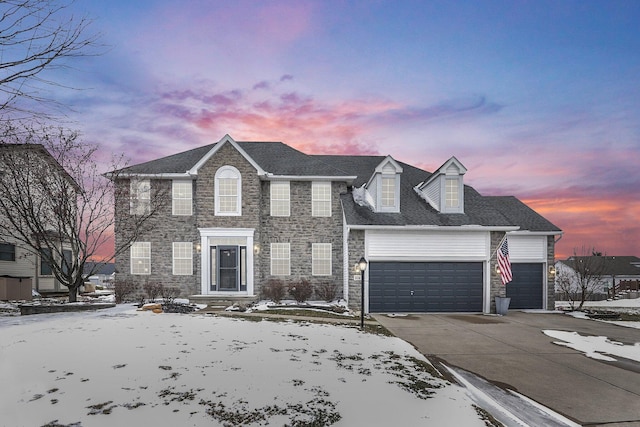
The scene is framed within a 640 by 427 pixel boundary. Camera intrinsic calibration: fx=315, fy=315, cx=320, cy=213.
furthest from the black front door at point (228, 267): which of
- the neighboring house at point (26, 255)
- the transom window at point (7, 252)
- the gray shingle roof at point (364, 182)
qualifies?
the transom window at point (7, 252)

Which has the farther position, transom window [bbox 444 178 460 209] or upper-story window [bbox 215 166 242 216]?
transom window [bbox 444 178 460 209]

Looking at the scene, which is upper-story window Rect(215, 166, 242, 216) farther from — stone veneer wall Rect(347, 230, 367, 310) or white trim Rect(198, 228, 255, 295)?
stone veneer wall Rect(347, 230, 367, 310)

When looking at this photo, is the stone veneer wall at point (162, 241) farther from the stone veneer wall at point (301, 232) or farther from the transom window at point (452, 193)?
the transom window at point (452, 193)

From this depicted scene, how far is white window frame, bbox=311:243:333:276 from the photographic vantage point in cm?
1677

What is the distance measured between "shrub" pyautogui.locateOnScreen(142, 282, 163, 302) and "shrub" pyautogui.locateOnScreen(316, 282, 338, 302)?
26.7 ft

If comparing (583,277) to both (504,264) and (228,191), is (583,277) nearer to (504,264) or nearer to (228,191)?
(504,264)

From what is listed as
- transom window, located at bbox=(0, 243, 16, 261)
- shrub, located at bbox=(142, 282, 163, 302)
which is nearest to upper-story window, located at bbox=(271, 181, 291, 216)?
shrub, located at bbox=(142, 282, 163, 302)

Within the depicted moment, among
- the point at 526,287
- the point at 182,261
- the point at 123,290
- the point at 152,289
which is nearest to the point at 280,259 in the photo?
the point at 182,261

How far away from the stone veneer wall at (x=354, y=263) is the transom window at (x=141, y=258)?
1050 centimetres

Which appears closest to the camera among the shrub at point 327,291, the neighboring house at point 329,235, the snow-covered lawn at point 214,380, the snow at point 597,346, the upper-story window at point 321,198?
the snow-covered lawn at point 214,380

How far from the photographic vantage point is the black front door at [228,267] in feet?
52.1

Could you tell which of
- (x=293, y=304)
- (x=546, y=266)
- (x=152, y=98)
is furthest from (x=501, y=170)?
(x=152, y=98)

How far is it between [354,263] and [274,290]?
443 cm

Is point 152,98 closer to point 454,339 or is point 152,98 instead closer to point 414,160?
point 454,339
